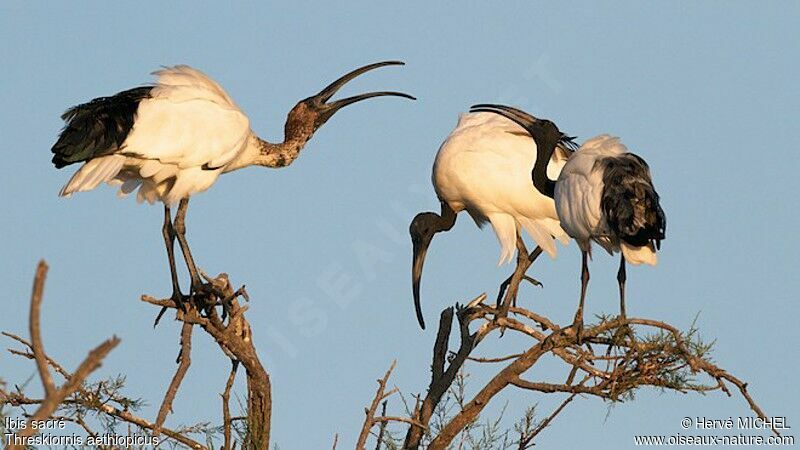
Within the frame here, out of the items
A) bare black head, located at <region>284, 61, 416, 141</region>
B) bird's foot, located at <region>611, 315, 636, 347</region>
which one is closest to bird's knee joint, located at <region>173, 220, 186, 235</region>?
bare black head, located at <region>284, 61, 416, 141</region>

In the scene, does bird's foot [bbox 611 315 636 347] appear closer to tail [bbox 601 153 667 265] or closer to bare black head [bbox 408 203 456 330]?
tail [bbox 601 153 667 265]

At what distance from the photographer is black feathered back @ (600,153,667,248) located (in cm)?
646

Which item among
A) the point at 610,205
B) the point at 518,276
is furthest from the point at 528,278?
the point at 610,205

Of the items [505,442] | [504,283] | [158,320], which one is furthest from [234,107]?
[505,442]

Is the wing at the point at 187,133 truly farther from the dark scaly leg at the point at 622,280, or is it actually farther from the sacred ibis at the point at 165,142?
the dark scaly leg at the point at 622,280

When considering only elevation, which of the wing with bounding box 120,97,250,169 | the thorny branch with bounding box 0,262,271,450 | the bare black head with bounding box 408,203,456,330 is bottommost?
the thorny branch with bounding box 0,262,271,450

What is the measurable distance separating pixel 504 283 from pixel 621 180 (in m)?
2.66

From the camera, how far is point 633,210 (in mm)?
6477

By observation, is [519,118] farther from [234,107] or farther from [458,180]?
[234,107]

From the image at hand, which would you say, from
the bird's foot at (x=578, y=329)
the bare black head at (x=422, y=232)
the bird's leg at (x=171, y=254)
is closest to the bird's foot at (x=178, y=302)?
the bird's leg at (x=171, y=254)

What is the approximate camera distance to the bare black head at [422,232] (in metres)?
10.3

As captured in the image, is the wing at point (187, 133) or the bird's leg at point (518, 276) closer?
the wing at point (187, 133)

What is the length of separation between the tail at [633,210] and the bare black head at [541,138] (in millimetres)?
1636

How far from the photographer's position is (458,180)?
370 inches
